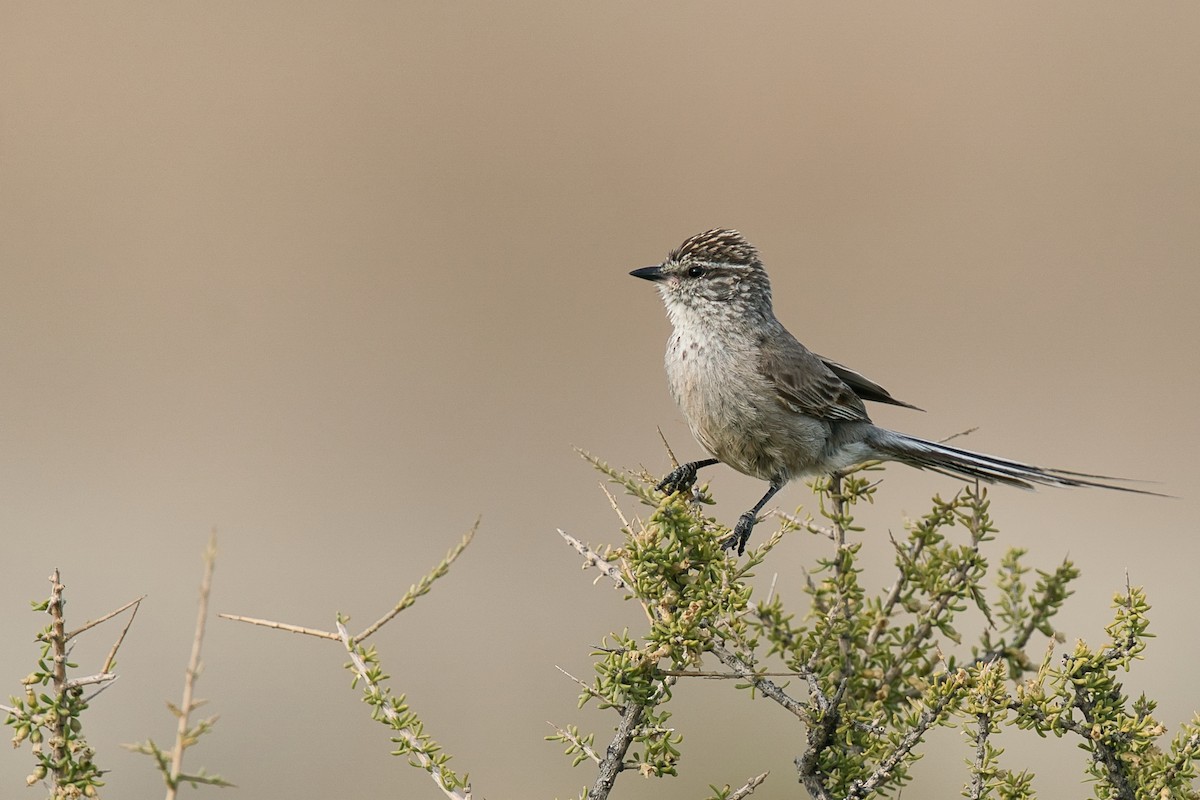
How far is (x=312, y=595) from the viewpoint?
9.88 metres

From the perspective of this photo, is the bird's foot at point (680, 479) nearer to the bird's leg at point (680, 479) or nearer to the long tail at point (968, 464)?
the bird's leg at point (680, 479)

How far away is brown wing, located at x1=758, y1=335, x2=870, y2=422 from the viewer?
527 cm

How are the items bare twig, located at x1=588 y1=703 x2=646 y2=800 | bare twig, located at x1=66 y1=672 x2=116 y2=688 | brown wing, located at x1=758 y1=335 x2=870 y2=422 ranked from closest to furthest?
bare twig, located at x1=66 y1=672 x2=116 y2=688 < bare twig, located at x1=588 y1=703 x2=646 y2=800 < brown wing, located at x1=758 y1=335 x2=870 y2=422

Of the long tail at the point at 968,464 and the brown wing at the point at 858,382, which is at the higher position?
the brown wing at the point at 858,382

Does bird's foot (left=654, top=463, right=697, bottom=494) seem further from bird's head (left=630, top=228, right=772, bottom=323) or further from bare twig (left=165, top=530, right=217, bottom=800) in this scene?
bare twig (left=165, top=530, right=217, bottom=800)

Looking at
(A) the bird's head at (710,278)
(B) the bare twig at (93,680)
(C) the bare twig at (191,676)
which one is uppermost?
(A) the bird's head at (710,278)

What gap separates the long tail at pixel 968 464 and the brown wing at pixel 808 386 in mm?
173

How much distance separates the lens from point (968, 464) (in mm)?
4949

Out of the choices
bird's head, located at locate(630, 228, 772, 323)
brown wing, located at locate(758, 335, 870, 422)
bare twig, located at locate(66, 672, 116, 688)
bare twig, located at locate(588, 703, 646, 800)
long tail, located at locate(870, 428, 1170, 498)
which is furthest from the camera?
bird's head, located at locate(630, 228, 772, 323)

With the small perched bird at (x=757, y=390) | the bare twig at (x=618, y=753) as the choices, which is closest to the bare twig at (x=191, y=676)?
the bare twig at (x=618, y=753)

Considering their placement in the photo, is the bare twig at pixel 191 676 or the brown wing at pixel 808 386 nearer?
the bare twig at pixel 191 676

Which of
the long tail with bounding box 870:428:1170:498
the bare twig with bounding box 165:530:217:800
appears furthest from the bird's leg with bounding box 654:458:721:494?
the bare twig with bounding box 165:530:217:800

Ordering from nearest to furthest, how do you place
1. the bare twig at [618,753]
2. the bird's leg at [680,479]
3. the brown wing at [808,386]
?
the bare twig at [618,753] < the bird's leg at [680,479] < the brown wing at [808,386]

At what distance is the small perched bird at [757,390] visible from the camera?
16.8 feet
